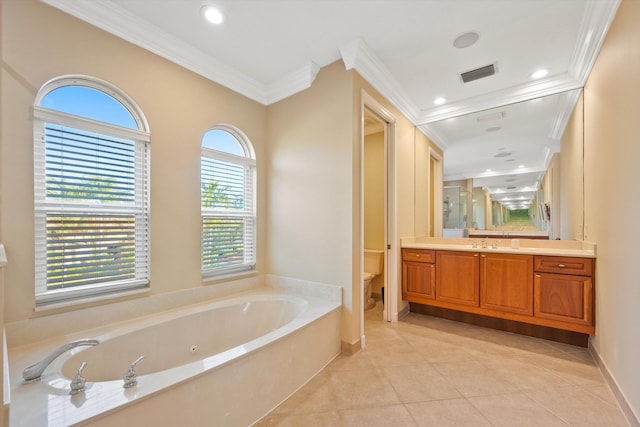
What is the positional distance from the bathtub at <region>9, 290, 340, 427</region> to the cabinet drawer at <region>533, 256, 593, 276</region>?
1.96 meters

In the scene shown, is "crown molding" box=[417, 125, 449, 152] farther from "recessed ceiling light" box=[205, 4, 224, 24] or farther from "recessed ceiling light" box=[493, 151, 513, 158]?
"recessed ceiling light" box=[205, 4, 224, 24]

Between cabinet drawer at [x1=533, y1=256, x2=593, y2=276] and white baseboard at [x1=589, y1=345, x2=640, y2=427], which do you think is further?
cabinet drawer at [x1=533, y1=256, x2=593, y2=276]

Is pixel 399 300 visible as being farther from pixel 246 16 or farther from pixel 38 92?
pixel 38 92

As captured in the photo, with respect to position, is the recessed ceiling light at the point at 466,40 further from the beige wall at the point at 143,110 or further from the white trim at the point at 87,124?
the white trim at the point at 87,124

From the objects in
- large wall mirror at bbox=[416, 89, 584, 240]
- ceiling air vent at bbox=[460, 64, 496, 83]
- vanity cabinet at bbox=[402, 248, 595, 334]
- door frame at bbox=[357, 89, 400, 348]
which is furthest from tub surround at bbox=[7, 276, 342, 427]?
ceiling air vent at bbox=[460, 64, 496, 83]

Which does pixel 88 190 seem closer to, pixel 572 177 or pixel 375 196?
pixel 375 196

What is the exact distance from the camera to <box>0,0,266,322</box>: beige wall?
5.09ft

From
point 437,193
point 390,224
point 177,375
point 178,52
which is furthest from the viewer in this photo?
point 437,193

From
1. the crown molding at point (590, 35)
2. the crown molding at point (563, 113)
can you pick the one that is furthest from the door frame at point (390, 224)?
the crown molding at point (563, 113)

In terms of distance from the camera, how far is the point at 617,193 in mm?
1698

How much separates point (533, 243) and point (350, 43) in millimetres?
2757

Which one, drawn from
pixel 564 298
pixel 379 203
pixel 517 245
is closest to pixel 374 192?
pixel 379 203

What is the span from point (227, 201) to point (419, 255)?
2.27 metres

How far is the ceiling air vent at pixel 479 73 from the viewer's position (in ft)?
8.19
